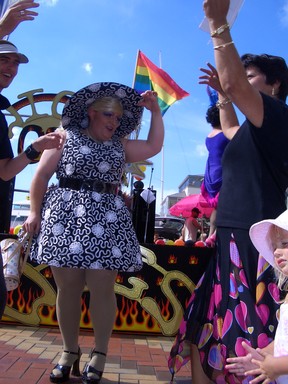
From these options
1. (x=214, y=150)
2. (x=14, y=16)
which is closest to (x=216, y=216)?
(x=14, y=16)

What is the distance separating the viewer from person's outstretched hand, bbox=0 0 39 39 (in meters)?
2.22

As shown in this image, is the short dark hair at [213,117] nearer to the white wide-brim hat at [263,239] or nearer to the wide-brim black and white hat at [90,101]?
the wide-brim black and white hat at [90,101]

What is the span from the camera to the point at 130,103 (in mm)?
2877

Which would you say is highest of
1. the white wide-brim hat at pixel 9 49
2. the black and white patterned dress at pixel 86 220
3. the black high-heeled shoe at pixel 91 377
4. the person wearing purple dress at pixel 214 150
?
the white wide-brim hat at pixel 9 49

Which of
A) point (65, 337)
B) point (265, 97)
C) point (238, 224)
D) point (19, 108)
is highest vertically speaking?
point (19, 108)

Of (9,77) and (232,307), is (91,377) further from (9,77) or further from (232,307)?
(9,77)

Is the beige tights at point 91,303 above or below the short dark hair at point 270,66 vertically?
below

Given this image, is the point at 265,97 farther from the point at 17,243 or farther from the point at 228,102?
the point at 17,243

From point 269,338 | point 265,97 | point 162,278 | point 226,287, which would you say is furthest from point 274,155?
point 162,278

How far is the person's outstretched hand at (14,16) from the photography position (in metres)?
2.22

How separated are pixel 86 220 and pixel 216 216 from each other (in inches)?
28.4

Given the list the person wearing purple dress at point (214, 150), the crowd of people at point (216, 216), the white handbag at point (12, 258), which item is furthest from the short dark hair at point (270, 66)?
the white handbag at point (12, 258)

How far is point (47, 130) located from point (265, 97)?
505 centimetres

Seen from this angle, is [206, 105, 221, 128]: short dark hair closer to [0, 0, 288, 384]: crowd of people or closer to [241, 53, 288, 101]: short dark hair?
[0, 0, 288, 384]: crowd of people
